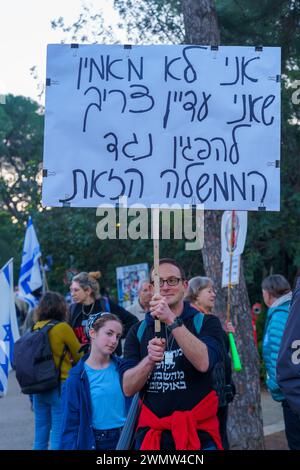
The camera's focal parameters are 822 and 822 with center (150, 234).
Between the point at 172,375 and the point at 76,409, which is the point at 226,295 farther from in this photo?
the point at 172,375

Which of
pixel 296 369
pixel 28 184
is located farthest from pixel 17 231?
pixel 296 369

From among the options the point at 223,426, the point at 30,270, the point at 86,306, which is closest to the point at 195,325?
the point at 223,426

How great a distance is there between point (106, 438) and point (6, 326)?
2499 mm

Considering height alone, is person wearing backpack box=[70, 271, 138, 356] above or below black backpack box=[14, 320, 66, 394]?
above

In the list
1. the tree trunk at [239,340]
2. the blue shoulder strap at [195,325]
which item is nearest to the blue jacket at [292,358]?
the blue shoulder strap at [195,325]

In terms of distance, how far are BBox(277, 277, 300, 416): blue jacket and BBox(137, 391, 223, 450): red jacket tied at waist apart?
875 millimetres

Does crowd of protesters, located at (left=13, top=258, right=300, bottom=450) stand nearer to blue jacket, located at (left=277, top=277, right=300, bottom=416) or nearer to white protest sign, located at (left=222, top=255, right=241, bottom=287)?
blue jacket, located at (left=277, top=277, right=300, bottom=416)

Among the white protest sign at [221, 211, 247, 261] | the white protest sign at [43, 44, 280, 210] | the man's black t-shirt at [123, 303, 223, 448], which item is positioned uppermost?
the white protest sign at [43, 44, 280, 210]

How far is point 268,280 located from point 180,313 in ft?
7.91

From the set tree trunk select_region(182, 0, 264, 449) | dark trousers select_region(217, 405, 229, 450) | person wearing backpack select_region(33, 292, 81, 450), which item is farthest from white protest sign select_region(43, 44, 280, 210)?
tree trunk select_region(182, 0, 264, 449)

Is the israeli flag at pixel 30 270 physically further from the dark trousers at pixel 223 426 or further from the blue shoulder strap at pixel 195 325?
the blue shoulder strap at pixel 195 325

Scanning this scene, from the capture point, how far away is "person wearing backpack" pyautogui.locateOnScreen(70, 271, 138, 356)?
24.5 ft

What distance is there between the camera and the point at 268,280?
256 inches

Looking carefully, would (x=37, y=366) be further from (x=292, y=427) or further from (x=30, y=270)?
(x=30, y=270)
